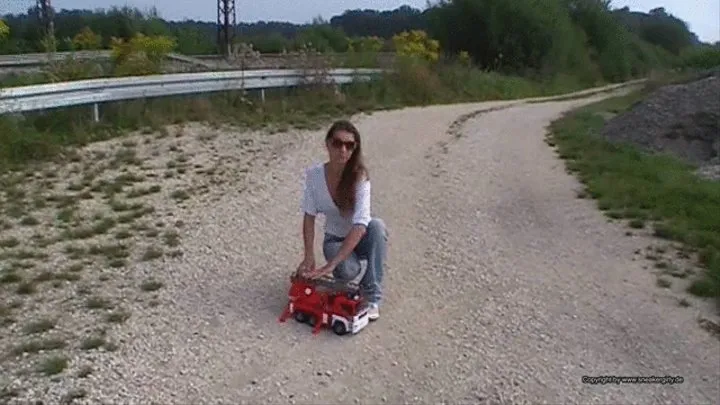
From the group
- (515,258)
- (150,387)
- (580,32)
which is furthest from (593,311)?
(580,32)

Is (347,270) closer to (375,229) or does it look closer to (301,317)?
(375,229)

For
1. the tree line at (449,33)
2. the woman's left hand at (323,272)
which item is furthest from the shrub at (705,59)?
the woman's left hand at (323,272)

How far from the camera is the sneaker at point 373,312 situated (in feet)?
17.2

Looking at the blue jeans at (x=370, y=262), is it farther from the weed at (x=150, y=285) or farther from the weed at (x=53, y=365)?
the weed at (x=53, y=365)

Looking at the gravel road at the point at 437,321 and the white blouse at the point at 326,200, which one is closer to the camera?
the gravel road at the point at 437,321

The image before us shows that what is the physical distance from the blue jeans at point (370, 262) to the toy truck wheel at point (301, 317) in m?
0.40

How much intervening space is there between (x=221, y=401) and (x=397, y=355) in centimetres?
112

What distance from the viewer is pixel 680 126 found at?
469 inches

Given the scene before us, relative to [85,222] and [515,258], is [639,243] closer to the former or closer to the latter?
[515,258]

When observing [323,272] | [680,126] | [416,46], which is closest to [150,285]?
[323,272]

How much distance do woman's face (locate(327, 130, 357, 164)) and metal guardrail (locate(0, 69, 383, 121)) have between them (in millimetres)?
6139

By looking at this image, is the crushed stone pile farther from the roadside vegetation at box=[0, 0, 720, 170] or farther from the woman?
the woman

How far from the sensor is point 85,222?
723 cm

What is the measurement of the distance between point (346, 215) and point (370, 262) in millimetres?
367
